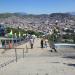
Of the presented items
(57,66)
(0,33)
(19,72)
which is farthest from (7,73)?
(0,33)

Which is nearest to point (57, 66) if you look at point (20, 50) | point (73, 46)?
point (20, 50)

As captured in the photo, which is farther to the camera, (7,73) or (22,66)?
(22,66)

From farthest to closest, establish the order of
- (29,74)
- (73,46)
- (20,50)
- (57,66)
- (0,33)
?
(0,33) → (73,46) → (20,50) → (57,66) → (29,74)

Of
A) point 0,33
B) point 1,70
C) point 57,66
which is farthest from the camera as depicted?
point 0,33

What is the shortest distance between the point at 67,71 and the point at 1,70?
3.07 m

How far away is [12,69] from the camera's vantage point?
17625mm

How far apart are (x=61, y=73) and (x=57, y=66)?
2.64 metres

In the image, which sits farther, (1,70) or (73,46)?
(73,46)

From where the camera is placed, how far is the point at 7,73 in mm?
16125

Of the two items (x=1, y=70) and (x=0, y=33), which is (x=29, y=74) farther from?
(x=0, y=33)

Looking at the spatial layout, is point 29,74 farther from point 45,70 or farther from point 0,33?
point 0,33

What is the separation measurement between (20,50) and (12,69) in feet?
38.7

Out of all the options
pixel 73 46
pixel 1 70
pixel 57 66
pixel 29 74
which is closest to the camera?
pixel 29 74

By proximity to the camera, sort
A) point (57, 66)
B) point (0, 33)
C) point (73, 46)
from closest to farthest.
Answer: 1. point (57, 66)
2. point (73, 46)
3. point (0, 33)
